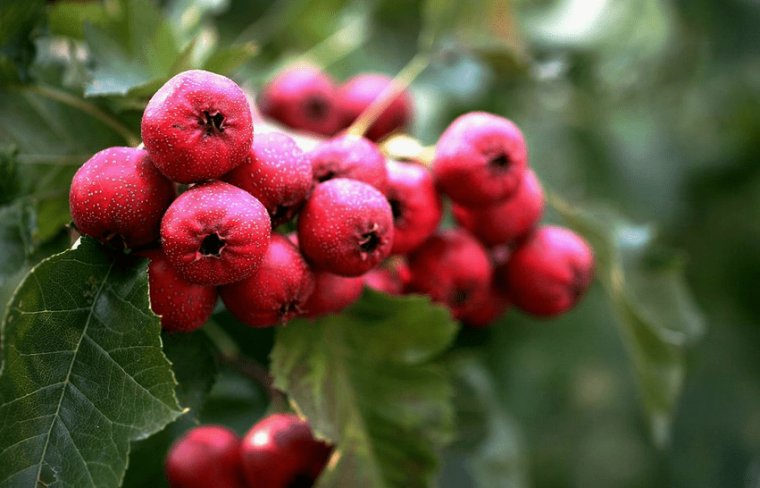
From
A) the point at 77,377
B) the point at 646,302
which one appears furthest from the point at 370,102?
the point at 77,377

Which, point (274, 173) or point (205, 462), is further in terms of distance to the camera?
point (205, 462)

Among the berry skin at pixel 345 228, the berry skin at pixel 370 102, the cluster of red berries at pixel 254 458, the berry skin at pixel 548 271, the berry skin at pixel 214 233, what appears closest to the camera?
the berry skin at pixel 214 233

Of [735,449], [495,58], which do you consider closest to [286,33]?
[495,58]

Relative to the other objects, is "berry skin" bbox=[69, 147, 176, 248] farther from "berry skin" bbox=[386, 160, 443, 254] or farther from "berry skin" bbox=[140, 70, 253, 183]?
"berry skin" bbox=[386, 160, 443, 254]

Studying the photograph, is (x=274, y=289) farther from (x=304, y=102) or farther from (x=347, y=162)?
(x=304, y=102)

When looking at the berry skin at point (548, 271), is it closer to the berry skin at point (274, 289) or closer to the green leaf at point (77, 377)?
the berry skin at point (274, 289)

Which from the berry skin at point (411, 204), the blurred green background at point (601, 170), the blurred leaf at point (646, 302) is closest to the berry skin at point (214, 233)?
the berry skin at point (411, 204)
